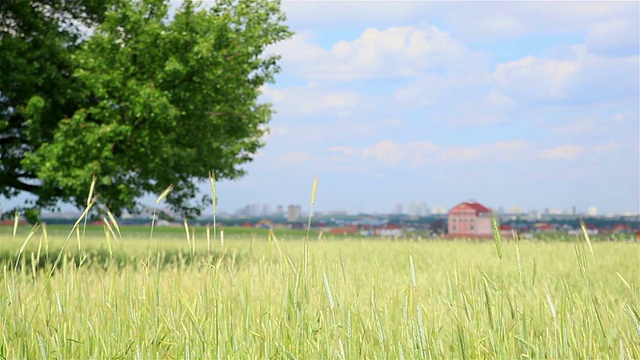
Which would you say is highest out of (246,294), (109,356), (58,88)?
(58,88)

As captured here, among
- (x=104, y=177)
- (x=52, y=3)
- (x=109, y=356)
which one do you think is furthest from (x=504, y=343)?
(x=52, y=3)

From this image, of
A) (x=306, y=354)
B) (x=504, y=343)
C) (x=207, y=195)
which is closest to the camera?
(x=504, y=343)

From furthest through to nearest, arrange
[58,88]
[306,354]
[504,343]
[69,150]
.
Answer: [58,88] < [69,150] < [306,354] < [504,343]

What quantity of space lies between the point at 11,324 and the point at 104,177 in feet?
30.0

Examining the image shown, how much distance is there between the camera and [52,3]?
15188mm

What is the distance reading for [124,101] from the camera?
13.7 metres

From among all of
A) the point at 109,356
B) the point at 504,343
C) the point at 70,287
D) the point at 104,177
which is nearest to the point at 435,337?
the point at 504,343

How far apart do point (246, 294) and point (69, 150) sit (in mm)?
10557

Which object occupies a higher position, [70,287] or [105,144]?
[105,144]

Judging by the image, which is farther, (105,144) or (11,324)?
(105,144)

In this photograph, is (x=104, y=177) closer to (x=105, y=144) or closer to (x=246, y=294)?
(x=105, y=144)

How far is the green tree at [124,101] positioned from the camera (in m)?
13.3

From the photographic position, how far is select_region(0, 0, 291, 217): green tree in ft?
43.7

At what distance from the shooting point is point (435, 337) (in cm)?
394
